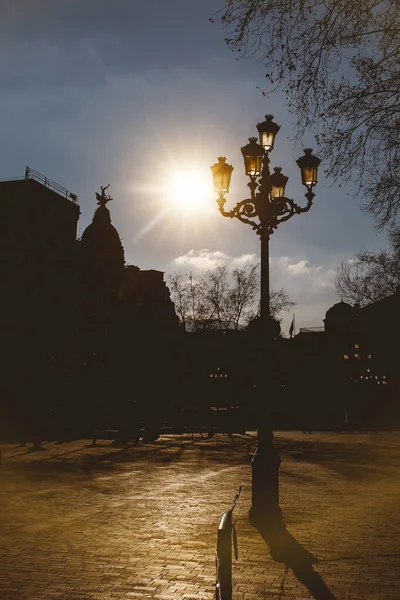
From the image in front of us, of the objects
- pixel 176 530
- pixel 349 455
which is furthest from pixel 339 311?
pixel 176 530

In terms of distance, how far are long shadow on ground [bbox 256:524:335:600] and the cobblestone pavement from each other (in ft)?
0.13

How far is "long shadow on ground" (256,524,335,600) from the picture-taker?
238 inches

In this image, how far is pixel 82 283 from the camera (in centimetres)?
5484

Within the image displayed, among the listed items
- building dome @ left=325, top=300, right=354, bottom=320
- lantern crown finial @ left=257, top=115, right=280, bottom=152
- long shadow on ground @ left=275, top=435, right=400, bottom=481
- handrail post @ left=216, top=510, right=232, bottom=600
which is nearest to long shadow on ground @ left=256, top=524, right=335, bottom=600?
handrail post @ left=216, top=510, right=232, bottom=600

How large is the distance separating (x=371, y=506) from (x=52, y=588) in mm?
6562

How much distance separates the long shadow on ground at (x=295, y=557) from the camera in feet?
19.8

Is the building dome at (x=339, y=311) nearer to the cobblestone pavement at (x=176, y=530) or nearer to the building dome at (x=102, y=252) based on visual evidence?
the building dome at (x=102, y=252)

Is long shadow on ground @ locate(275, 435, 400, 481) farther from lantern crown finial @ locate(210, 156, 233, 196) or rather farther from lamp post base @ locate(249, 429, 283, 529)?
lantern crown finial @ locate(210, 156, 233, 196)

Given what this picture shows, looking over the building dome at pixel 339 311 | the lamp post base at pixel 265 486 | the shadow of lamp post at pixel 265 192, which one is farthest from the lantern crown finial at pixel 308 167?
the building dome at pixel 339 311

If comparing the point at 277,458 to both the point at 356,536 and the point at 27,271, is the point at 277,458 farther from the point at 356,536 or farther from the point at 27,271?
the point at 27,271

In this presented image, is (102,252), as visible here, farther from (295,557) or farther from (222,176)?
(295,557)

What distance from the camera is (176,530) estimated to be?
871cm

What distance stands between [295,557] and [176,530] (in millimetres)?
2029

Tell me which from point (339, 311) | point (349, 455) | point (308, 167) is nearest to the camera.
A: point (308, 167)
